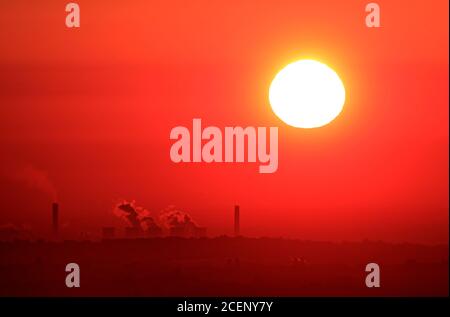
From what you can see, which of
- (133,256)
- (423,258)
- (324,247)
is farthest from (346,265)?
A: (133,256)

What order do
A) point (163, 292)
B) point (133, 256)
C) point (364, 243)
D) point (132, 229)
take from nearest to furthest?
point (163, 292), point (364, 243), point (133, 256), point (132, 229)

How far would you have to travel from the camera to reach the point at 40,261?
1095 cm

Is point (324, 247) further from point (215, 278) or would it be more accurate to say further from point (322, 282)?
point (215, 278)

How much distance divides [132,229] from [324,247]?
9.77 ft

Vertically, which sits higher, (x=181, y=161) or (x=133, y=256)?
(x=181, y=161)

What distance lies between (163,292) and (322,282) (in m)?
2.85

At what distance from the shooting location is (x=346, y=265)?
1104cm
